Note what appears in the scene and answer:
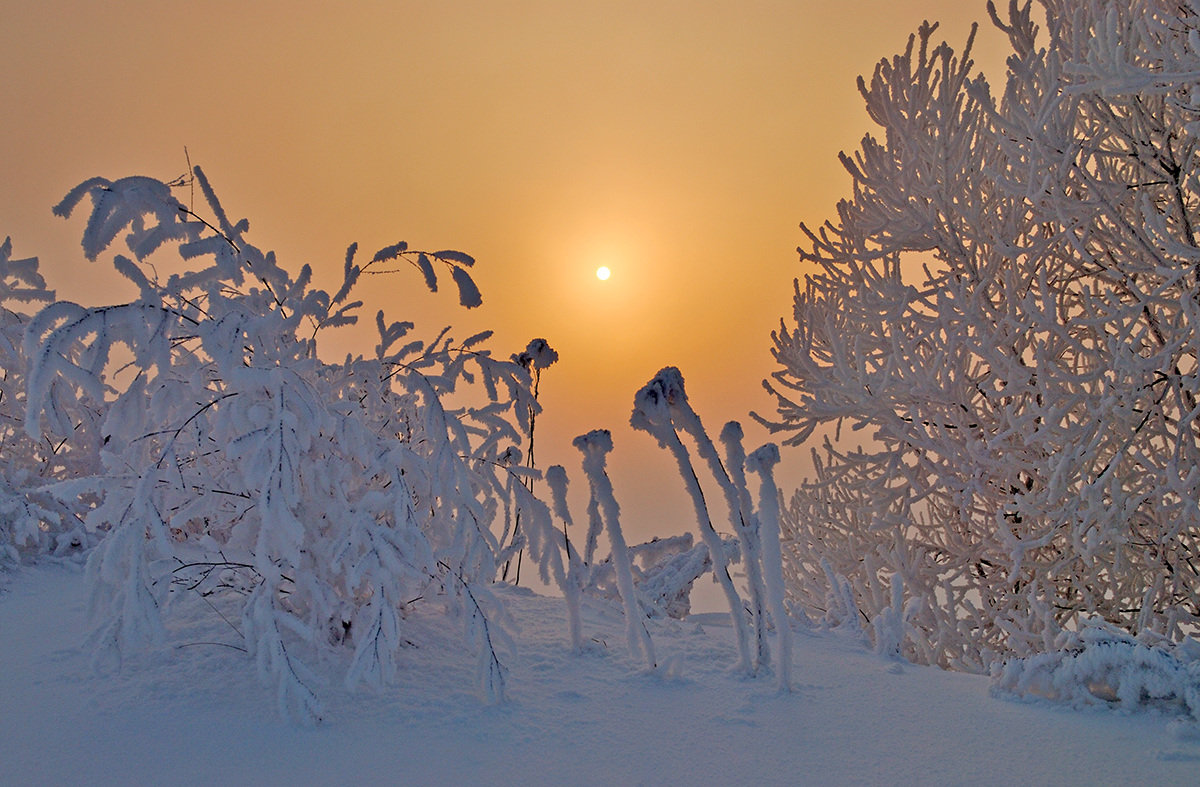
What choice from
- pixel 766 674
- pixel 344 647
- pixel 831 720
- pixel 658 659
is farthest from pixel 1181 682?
pixel 344 647

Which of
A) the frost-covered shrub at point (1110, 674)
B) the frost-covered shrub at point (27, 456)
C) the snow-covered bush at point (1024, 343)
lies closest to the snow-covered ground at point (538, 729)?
the frost-covered shrub at point (1110, 674)

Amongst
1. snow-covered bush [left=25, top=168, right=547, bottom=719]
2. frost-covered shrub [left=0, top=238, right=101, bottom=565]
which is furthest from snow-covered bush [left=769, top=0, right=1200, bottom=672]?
frost-covered shrub [left=0, top=238, right=101, bottom=565]

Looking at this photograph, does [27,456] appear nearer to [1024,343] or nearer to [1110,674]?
[1110,674]

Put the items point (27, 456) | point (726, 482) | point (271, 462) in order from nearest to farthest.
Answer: point (271, 462), point (726, 482), point (27, 456)

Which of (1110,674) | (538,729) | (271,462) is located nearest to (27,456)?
(271,462)

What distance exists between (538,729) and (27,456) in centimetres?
450

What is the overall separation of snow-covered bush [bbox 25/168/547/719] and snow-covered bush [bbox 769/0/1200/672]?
6.37ft

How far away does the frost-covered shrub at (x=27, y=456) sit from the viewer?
3744mm

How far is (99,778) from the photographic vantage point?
1.48 metres

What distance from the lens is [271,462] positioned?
1741mm

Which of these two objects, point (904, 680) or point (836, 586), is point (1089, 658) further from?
point (836, 586)

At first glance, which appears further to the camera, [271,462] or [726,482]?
[726,482]

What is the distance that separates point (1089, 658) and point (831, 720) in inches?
35.9

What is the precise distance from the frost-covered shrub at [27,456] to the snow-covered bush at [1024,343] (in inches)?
180
